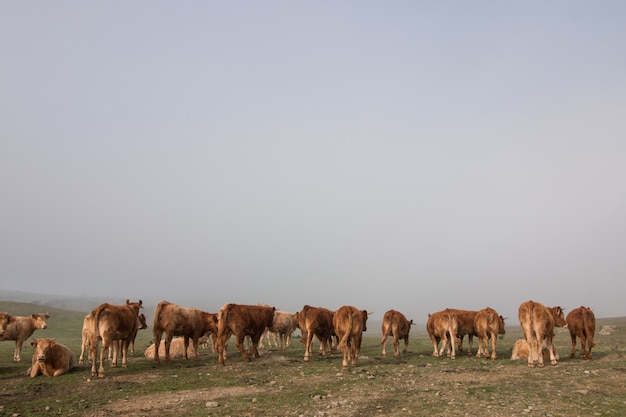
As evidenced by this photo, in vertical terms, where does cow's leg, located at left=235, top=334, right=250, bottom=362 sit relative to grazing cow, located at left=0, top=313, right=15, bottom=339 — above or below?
below

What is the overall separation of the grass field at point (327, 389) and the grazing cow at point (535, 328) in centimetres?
62

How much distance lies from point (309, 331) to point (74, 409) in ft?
34.5

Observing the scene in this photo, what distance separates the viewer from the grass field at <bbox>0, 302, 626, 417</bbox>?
1000cm

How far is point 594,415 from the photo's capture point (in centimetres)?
910

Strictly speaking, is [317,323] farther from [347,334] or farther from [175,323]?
[175,323]

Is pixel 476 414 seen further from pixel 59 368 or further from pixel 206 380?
pixel 59 368

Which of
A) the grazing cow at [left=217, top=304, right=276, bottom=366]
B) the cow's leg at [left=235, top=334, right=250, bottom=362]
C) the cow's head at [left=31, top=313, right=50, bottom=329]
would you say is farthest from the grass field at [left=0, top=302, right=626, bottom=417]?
the cow's head at [left=31, top=313, right=50, bottom=329]

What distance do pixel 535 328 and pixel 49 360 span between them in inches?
696

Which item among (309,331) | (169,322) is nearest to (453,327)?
(309,331)

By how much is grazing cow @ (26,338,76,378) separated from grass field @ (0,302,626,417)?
35 centimetres

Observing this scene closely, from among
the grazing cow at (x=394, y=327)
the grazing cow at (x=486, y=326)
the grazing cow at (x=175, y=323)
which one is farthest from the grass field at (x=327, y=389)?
the grazing cow at (x=394, y=327)

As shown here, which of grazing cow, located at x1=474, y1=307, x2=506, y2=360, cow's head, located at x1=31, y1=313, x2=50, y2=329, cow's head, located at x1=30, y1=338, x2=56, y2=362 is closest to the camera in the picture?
cow's head, located at x1=30, y1=338, x2=56, y2=362

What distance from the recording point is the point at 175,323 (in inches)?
727

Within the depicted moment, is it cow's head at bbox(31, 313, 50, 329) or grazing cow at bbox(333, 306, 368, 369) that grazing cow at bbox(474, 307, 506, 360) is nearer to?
grazing cow at bbox(333, 306, 368, 369)
